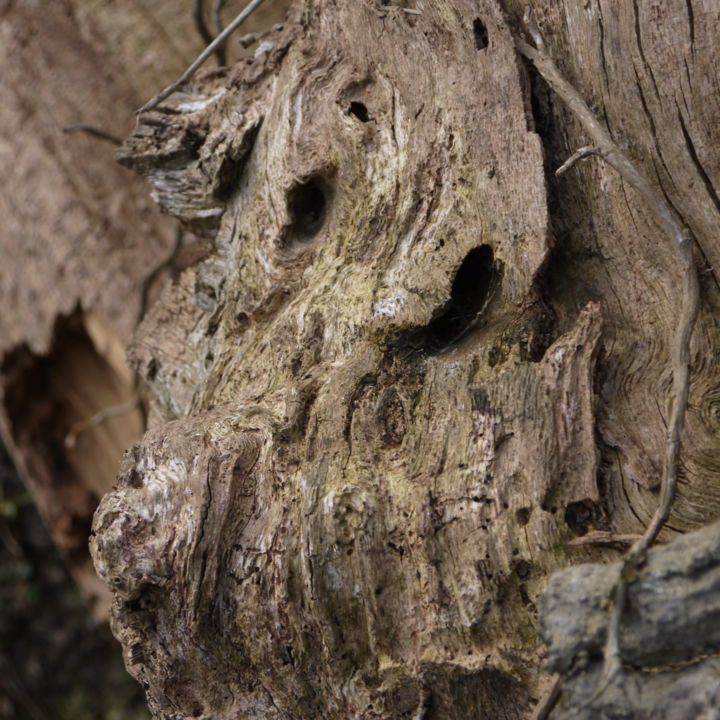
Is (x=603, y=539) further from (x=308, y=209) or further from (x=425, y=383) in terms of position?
(x=308, y=209)

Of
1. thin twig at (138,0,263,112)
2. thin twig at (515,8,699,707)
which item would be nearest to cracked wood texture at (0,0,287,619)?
thin twig at (138,0,263,112)

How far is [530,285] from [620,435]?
0.23 metres

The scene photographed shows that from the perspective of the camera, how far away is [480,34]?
3.94 ft

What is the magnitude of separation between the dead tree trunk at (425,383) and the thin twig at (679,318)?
38 millimetres

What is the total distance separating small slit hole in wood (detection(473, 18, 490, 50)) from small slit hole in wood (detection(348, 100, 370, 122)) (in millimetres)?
204

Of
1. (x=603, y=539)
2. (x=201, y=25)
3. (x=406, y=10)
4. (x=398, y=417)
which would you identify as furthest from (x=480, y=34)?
(x=201, y=25)

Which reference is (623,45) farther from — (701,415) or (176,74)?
(176,74)

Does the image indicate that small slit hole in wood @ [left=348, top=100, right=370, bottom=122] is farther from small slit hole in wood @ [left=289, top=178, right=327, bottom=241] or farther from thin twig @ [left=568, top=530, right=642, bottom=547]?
thin twig @ [left=568, top=530, right=642, bottom=547]

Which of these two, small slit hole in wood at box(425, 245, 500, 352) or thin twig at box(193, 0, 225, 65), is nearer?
small slit hole in wood at box(425, 245, 500, 352)

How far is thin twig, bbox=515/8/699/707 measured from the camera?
2.62ft

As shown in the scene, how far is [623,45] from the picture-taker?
113 cm

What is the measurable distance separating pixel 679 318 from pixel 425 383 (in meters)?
0.35

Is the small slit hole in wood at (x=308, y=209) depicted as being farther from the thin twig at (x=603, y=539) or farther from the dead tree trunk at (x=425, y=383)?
the thin twig at (x=603, y=539)

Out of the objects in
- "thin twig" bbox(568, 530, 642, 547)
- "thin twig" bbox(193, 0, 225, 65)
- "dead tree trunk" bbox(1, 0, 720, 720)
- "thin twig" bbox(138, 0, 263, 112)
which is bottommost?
"thin twig" bbox(568, 530, 642, 547)
